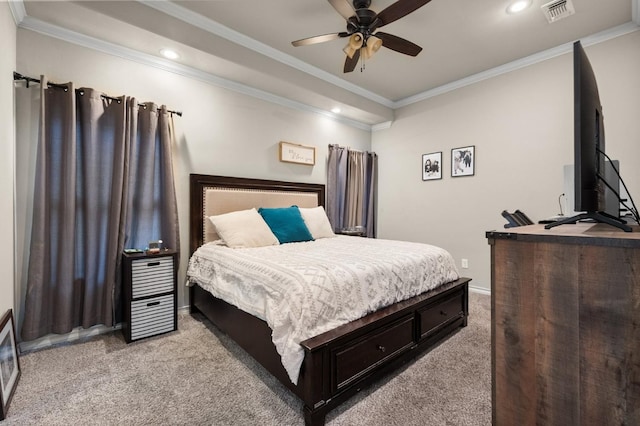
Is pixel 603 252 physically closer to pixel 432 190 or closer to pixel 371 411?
pixel 371 411

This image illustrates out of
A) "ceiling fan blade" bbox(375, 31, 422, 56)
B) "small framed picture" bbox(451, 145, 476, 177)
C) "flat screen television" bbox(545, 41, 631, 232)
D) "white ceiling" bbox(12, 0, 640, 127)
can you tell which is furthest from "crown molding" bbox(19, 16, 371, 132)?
"flat screen television" bbox(545, 41, 631, 232)

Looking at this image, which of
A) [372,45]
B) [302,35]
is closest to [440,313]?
[372,45]

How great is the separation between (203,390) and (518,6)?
3.85 meters

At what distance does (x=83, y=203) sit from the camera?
239 centimetres

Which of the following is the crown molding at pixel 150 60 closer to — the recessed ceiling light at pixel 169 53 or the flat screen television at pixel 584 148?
the recessed ceiling light at pixel 169 53

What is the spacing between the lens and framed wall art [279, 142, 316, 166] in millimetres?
3884

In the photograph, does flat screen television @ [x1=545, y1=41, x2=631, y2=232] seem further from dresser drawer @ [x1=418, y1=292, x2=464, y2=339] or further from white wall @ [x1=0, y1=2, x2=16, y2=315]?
white wall @ [x1=0, y1=2, x2=16, y2=315]

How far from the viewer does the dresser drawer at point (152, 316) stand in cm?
234

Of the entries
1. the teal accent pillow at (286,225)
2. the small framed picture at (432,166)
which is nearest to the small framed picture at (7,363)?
the teal accent pillow at (286,225)

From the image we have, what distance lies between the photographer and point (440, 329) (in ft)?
7.57

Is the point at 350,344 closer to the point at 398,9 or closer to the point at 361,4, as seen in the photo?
the point at 398,9

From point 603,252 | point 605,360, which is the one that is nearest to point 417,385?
point 605,360

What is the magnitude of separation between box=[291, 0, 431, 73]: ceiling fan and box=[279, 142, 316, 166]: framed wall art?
155 cm

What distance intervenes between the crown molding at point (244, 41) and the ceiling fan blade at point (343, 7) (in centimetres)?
127
